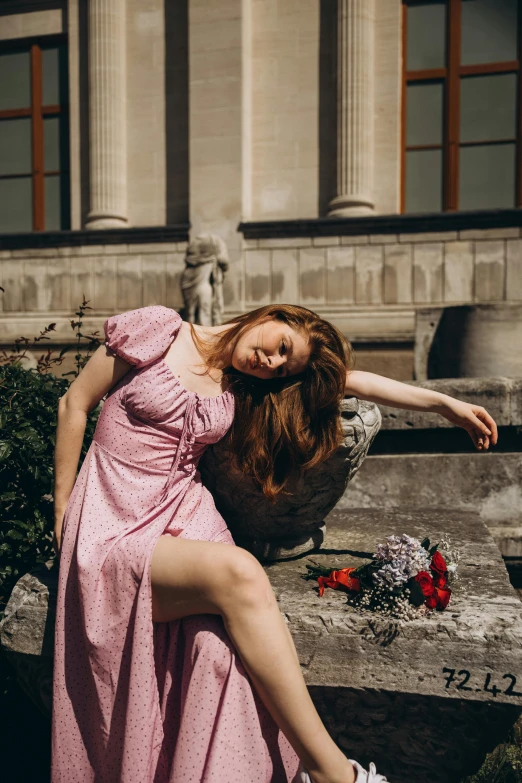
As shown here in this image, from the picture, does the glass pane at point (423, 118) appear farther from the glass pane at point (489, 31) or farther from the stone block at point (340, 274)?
the stone block at point (340, 274)

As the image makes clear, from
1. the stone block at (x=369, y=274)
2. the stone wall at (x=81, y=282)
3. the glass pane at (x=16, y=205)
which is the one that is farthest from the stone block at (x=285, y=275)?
the glass pane at (x=16, y=205)

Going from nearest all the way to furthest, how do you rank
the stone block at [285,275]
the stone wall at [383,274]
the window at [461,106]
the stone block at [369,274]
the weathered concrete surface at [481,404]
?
the weathered concrete surface at [481,404]
the stone wall at [383,274]
the stone block at [369,274]
the stone block at [285,275]
the window at [461,106]

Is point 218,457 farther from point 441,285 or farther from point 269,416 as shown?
point 441,285

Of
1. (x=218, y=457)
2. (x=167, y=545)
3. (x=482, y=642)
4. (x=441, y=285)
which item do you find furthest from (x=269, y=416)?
(x=441, y=285)

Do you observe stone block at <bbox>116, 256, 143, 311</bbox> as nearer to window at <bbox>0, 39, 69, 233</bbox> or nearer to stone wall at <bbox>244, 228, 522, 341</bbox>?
stone wall at <bbox>244, 228, 522, 341</bbox>

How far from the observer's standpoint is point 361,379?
8.20ft

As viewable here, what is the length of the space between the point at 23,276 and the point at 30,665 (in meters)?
10.2

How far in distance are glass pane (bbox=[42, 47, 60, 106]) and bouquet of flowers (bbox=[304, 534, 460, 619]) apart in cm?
1204

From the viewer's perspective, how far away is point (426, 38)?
11000mm

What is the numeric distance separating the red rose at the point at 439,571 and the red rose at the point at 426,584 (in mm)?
33

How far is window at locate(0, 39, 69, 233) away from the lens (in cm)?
1244

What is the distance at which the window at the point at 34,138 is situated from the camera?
1244 cm

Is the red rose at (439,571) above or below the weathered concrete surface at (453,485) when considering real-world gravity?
above

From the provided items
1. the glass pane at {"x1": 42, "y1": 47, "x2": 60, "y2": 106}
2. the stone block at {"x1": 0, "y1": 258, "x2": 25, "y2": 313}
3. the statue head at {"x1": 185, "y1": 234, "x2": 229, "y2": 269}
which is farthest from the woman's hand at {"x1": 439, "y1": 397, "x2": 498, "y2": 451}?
the glass pane at {"x1": 42, "y1": 47, "x2": 60, "y2": 106}
